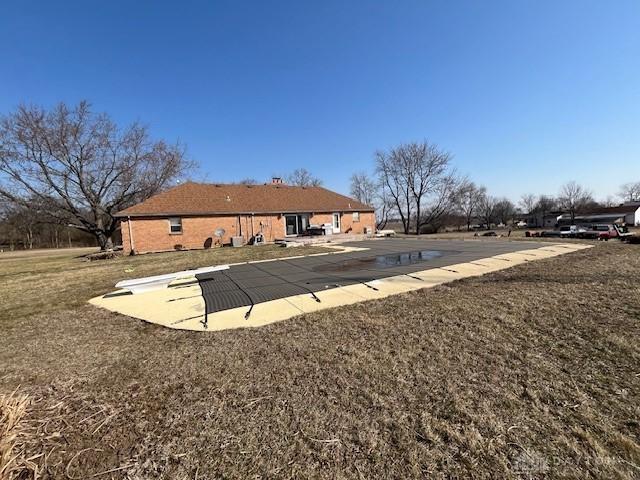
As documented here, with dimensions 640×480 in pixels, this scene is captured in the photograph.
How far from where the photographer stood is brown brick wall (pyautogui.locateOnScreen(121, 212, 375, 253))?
16125mm

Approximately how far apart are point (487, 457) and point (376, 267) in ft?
22.6

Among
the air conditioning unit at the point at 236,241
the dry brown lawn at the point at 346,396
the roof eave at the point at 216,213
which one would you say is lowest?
the dry brown lawn at the point at 346,396

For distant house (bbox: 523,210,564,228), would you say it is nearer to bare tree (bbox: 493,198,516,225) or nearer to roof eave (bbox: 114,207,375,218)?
bare tree (bbox: 493,198,516,225)

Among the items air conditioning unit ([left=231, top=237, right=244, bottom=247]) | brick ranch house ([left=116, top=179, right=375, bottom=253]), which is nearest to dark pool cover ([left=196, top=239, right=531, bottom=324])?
air conditioning unit ([left=231, top=237, right=244, bottom=247])

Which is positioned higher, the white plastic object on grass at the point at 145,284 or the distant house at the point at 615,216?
the distant house at the point at 615,216

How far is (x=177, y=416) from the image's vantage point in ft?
7.57

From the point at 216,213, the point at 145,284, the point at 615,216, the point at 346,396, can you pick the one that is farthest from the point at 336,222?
the point at 615,216

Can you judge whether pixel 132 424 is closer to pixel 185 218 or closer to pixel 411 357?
pixel 411 357

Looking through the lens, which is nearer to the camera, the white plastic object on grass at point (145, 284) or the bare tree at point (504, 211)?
the white plastic object on grass at point (145, 284)

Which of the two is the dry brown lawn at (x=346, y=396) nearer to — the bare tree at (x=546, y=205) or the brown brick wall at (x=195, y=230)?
the brown brick wall at (x=195, y=230)

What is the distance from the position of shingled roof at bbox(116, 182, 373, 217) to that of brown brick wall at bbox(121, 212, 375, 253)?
448 mm

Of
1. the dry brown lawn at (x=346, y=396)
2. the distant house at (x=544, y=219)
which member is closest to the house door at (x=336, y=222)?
the dry brown lawn at (x=346, y=396)

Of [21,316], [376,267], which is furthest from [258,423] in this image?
[376,267]

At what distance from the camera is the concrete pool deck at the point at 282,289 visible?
486cm
